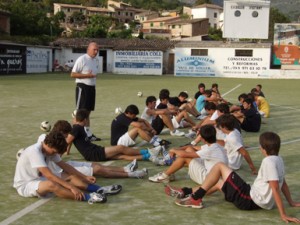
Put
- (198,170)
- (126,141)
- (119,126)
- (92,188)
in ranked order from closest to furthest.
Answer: (92,188), (198,170), (126,141), (119,126)

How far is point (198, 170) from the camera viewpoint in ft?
20.2

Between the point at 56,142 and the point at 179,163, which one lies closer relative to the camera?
the point at 56,142

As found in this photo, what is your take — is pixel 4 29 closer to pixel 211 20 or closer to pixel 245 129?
pixel 245 129

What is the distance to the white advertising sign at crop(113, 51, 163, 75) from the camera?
4716 centimetres

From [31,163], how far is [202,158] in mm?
2195

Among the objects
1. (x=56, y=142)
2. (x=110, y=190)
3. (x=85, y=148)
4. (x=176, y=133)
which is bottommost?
(x=110, y=190)

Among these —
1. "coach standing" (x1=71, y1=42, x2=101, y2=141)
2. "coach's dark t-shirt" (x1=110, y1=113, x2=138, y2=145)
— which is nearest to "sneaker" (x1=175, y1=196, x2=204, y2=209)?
"coach's dark t-shirt" (x1=110, y1=113, x2=138, y2=145)

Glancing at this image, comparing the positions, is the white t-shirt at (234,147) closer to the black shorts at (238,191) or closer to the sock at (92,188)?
the black shorts at (238,191)

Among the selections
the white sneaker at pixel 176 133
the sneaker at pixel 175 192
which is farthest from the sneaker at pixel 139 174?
the white sneaker at pixel 176 133

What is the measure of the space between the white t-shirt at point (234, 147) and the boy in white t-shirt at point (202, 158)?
609mm

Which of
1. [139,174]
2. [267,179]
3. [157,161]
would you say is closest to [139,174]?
[139,174]

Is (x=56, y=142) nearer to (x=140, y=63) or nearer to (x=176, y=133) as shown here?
(x=176, y=133)

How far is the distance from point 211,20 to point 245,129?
416ft

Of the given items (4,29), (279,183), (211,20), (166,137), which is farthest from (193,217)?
(211,20)
